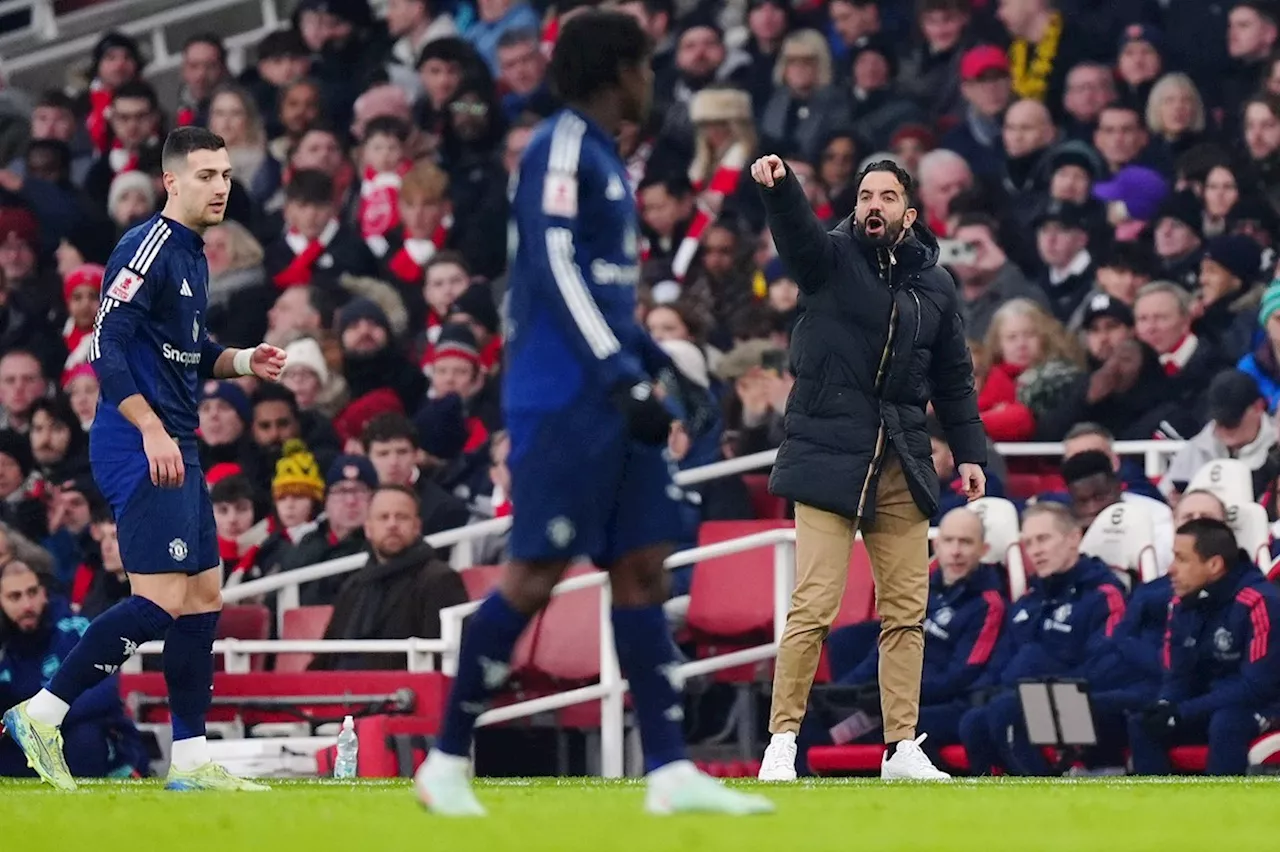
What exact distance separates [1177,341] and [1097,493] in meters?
1.51

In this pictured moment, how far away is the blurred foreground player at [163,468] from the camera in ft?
29.6

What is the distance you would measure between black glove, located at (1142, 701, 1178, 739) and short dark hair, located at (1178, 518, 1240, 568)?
24.8 inches

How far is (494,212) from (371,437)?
309 centimetres

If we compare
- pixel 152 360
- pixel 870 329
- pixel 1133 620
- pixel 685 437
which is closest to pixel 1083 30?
pixel 685 437

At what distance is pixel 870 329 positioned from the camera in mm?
9812

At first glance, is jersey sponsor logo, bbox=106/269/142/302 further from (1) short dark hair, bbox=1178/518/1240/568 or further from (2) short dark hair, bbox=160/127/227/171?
(1) short dark hair, bbox=1178/518/1240/568

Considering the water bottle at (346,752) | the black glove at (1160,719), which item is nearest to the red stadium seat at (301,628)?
the water bottle at (346,752)

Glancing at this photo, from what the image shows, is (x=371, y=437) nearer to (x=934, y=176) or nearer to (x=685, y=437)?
(x=685, y=437)

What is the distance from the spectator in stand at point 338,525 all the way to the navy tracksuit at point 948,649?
3165mm

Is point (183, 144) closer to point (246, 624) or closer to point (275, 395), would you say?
point (246, 624)

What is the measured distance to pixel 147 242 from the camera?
9.14 meters

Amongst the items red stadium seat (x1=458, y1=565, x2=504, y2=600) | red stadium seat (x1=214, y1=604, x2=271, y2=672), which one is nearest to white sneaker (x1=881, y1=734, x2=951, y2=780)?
red stadium seat (x1=458, y1=565, x2=504, y2=600)

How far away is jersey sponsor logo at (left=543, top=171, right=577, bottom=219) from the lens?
660 centimetres

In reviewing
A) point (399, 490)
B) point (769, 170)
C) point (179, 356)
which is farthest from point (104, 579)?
point (769, 170)
